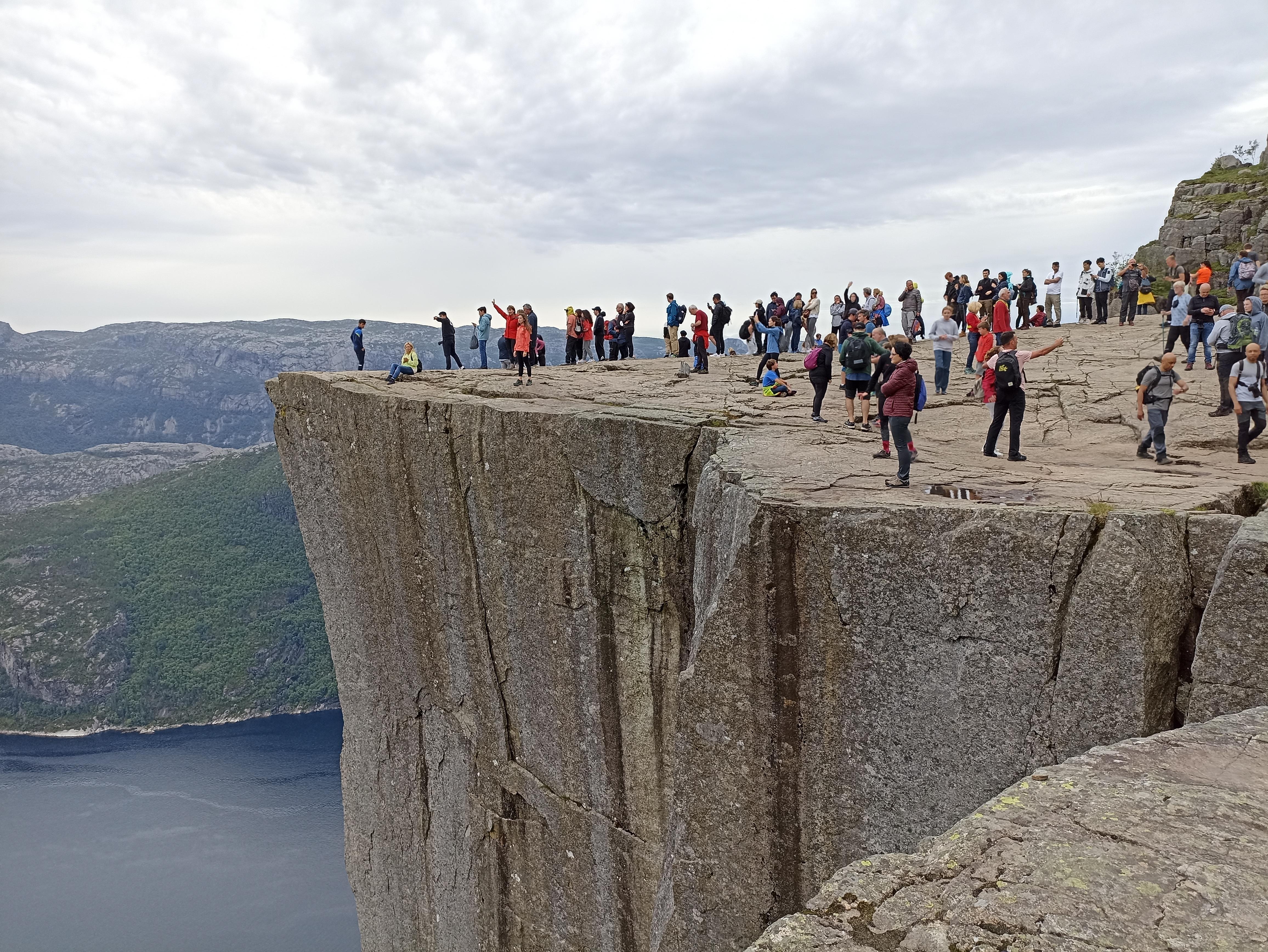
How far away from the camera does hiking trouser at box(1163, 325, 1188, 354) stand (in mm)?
14594

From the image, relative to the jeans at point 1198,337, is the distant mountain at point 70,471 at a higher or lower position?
lower

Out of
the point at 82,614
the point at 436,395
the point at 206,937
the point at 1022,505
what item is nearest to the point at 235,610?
the point at 82,614

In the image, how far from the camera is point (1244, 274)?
15.6 meters

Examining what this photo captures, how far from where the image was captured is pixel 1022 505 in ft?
21.2

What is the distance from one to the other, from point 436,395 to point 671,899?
A: 27.5ft

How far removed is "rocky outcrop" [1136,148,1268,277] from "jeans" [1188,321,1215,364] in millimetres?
9896

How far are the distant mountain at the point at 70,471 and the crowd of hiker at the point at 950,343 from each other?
137472 mm

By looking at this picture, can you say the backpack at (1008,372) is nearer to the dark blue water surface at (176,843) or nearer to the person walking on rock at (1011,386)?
the person walking on rock at (1011,386)

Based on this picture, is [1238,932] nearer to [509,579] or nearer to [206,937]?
[509,579]

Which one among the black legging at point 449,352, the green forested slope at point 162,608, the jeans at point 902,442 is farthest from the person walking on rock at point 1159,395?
the green forested slope at point 162,608

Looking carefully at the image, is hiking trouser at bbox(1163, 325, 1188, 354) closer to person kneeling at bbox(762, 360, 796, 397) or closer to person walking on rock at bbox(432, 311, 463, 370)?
person kneeling at bbox(762, 360, 796, 397)

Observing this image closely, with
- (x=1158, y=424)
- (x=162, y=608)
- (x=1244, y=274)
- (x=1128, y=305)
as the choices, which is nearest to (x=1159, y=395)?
(x=1158, y=424)

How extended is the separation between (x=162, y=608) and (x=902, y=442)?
11624 cm

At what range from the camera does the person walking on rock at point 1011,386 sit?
30.1 ft
